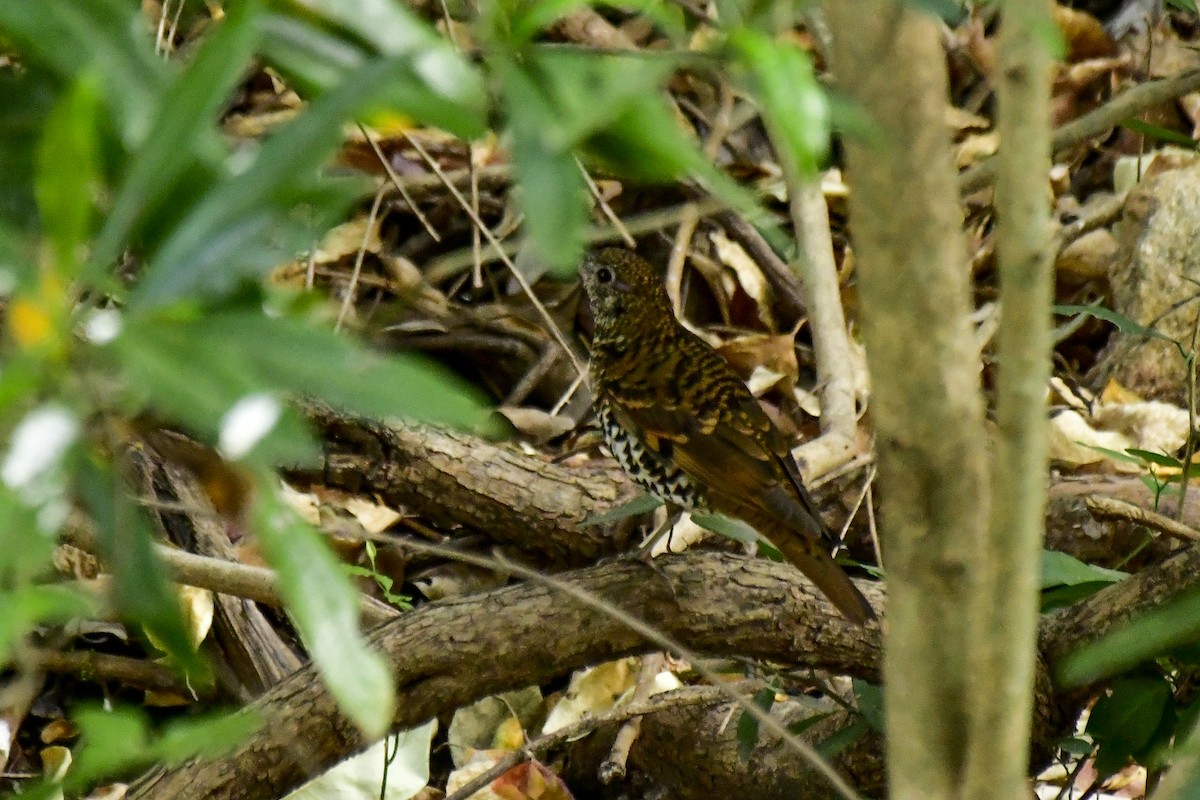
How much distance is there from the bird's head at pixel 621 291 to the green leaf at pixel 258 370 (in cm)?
315

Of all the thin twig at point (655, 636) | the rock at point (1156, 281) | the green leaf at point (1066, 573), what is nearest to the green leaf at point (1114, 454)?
the green leaf at point (1066, 573)

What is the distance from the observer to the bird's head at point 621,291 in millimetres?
4074

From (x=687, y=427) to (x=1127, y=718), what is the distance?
128 centimetres

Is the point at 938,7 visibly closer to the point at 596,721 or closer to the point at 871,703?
the point at 871,703

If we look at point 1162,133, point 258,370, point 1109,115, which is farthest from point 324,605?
point 1162,133

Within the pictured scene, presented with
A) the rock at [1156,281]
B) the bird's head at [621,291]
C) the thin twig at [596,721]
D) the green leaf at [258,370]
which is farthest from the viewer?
the rock at [1156,281]

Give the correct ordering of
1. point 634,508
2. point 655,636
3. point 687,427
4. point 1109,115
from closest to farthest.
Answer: point 655,636
point 1109,115
point 634,508
point 687,427

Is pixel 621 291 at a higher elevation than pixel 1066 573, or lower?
higher

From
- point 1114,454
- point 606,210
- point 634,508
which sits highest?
point 606,210

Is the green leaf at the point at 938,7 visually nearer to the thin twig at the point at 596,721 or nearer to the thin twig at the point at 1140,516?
the thin twig at the point at 1140,516

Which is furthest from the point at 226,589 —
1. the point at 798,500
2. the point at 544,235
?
the point at 544,235

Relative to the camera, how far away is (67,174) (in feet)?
3.01

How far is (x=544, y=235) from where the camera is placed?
935 mm

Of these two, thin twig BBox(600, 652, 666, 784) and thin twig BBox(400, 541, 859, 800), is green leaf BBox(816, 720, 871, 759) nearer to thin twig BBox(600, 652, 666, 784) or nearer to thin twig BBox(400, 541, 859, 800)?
thin twig BBox(600, 652, 666, 784)
